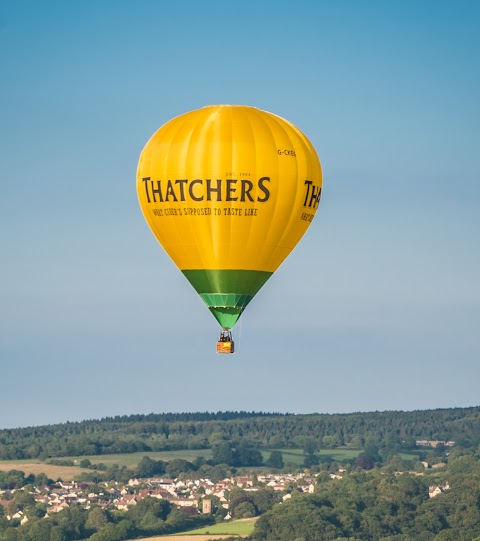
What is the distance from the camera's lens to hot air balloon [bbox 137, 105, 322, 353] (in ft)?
196

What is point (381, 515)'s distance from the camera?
157125 millimetres

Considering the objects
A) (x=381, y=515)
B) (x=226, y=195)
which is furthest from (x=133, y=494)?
(x=226, y=195)

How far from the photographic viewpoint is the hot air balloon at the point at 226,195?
196 ft

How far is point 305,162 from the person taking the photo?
2404 inches

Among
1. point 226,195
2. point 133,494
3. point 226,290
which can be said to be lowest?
point 226,290

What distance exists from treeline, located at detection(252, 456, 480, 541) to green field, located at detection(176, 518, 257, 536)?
198 centimetres

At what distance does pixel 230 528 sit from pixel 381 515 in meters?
11.2

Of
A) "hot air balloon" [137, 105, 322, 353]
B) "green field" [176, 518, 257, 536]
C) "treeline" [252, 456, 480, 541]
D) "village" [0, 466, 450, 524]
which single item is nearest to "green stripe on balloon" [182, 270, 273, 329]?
"hot air balloon" [137, 105, 322, 353]

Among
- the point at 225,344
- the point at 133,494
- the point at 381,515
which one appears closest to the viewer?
the point at 225,344

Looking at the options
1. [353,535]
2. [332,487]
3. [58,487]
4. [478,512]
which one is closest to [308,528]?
[353,535]

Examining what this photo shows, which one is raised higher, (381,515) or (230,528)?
(381,515)

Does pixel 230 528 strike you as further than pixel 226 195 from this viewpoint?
Yes

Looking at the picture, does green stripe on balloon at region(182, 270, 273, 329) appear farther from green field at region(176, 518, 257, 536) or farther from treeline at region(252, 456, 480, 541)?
green field at region(176, 518, 257, 536)

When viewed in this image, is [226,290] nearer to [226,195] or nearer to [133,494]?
[226,195]
